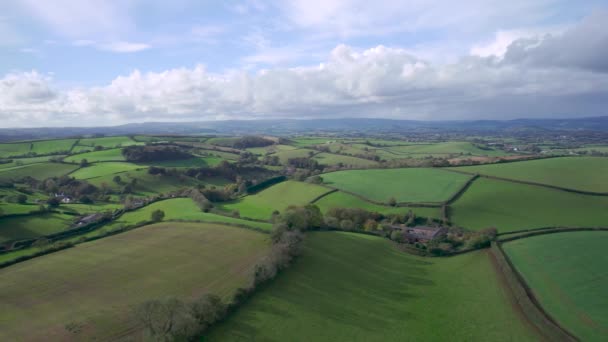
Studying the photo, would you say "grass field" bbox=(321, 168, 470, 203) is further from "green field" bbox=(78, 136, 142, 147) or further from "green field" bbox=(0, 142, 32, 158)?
"green field" bbox=(0, 142, 32, 158)

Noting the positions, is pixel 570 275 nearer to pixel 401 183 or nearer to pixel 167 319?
pixel 167 319

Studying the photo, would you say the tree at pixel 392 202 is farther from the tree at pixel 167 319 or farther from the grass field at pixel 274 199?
the tree at pixel 167 319

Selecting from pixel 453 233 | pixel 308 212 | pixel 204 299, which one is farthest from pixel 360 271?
pixel 453 233

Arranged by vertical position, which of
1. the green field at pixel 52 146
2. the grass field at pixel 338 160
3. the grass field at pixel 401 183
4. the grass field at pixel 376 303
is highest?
the green field at pixel 52 146

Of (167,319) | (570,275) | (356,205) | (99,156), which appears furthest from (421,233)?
(99,156)

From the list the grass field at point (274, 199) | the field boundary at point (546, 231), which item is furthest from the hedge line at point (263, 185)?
the field boundary at point (546, 231)
